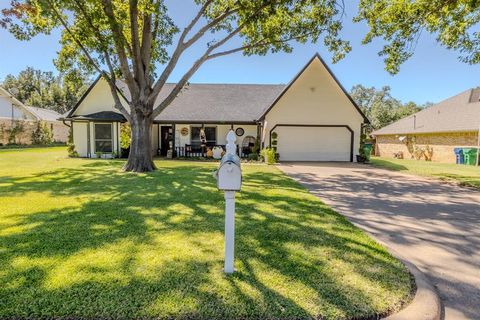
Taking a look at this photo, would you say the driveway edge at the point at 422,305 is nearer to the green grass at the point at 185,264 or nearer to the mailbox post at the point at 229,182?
the green grass at the point at 185,264

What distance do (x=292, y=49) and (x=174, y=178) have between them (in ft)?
29.9

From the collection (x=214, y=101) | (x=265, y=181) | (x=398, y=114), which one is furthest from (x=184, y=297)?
(x=398, y=114)

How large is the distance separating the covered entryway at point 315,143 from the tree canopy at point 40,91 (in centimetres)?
4337

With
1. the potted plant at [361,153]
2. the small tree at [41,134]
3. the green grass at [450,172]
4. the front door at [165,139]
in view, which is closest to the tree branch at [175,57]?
the front door at [165,139]

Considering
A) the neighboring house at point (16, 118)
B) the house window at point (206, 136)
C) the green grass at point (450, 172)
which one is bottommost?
the green grass at point (450, 172)

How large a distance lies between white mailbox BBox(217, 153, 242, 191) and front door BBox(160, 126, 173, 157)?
61.4 feet

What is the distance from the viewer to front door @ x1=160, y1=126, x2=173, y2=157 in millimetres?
21003

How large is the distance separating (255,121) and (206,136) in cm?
396

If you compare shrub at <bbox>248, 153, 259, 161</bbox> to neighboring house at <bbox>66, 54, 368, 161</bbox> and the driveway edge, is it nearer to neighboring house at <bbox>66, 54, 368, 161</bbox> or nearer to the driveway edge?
neighboring house at <bbox>66, 54, 368, 161</bbox>

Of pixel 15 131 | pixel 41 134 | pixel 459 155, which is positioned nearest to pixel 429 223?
pixel 459 155

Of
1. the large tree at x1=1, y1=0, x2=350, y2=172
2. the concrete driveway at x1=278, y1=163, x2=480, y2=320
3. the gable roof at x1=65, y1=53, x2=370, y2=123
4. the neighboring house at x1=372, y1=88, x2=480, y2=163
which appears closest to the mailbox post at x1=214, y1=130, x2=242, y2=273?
the concrete driveway at x1=278, y1=163, x2=480, y2=320

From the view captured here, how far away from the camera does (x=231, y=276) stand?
10.1 ft

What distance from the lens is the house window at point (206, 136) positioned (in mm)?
20203

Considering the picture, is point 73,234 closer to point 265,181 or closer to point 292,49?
point 265,181
